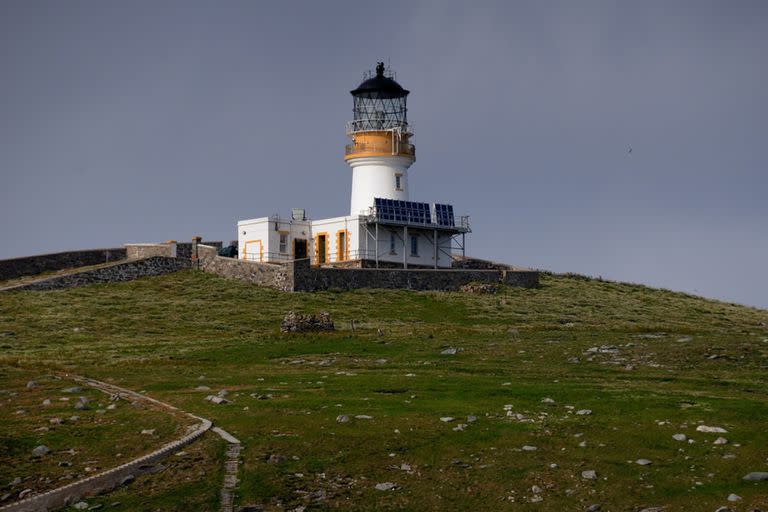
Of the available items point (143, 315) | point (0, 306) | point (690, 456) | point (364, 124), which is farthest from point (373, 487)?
point (364, 124)

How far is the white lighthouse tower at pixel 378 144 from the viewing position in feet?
275

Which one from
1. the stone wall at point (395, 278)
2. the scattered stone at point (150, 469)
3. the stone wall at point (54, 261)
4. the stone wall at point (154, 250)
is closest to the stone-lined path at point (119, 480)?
the scattered stone at point (150, 469)

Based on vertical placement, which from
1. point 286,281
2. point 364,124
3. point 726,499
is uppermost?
point 364,124

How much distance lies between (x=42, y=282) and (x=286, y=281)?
594 inches

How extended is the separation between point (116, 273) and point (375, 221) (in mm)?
17706

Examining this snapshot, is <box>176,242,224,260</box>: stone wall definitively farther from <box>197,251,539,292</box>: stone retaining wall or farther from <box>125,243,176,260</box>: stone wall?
<box>197,251,539,292</box>: stone retaining wall

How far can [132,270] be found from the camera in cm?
7681

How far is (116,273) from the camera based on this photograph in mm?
75875

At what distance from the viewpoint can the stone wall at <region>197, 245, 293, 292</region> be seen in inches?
2805

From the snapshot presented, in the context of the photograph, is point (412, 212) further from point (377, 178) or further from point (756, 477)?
point (756, 477)

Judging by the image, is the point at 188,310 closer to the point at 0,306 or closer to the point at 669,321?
the point at 0,306

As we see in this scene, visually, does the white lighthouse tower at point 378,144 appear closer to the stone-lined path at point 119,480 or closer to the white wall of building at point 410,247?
the white wall of building at point 410,247

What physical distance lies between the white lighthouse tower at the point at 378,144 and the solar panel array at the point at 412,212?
2.52m

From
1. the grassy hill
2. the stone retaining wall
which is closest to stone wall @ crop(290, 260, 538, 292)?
the stone retaining wall
